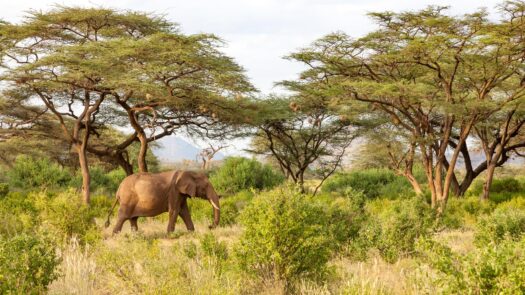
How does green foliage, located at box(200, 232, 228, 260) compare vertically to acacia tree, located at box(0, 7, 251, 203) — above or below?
below

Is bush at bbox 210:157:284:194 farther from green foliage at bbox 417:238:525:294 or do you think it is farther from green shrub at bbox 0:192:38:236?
green foliage at bbox 417:238:525:294

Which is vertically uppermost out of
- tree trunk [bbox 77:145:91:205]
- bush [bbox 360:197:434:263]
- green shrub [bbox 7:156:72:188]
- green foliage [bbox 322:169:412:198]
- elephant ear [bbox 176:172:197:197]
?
elephant ear [bbox 176:172:197:197]

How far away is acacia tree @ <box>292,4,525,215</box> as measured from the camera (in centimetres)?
1833

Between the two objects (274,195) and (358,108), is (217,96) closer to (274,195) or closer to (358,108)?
(358,108)

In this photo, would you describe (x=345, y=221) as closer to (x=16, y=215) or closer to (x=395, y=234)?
(x=395, y=234)

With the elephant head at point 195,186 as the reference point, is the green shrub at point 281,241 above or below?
above

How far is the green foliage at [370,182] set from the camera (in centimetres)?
2948

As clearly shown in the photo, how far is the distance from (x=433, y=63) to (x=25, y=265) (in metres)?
16.3

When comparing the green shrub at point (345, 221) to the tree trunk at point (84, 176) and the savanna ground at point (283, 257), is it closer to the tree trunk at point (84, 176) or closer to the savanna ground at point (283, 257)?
the savanna ground at point (283, 257)

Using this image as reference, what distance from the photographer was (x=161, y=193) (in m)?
12.4

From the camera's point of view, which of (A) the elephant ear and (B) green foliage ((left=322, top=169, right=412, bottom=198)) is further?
(B) green foliage ((left=322, top=169, right=412, bottom=198))

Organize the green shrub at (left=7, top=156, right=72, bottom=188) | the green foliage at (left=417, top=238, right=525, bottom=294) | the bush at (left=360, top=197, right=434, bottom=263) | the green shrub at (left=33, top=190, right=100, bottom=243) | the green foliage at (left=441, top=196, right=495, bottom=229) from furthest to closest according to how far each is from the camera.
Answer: the green shrub at (left=7, top=156, right=72, bottom=188) < the green foliage at (left=441, top=196, right=495, bottom=229) < the green shrub at (left=33, top=190, right=100, bottom=243) < the bush at (left=360, top=197, right=434, bottom=263) < the green foliage at (left=417, top=238, right=525, bottom=294)

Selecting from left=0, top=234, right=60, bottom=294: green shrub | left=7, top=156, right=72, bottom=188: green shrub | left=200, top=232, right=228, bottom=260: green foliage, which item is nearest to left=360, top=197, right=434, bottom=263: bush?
left=200, top=232, right=228, bottom=260: green foliage

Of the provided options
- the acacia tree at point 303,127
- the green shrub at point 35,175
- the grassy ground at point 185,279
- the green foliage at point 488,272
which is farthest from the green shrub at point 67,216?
the green shrub at point 35,175
